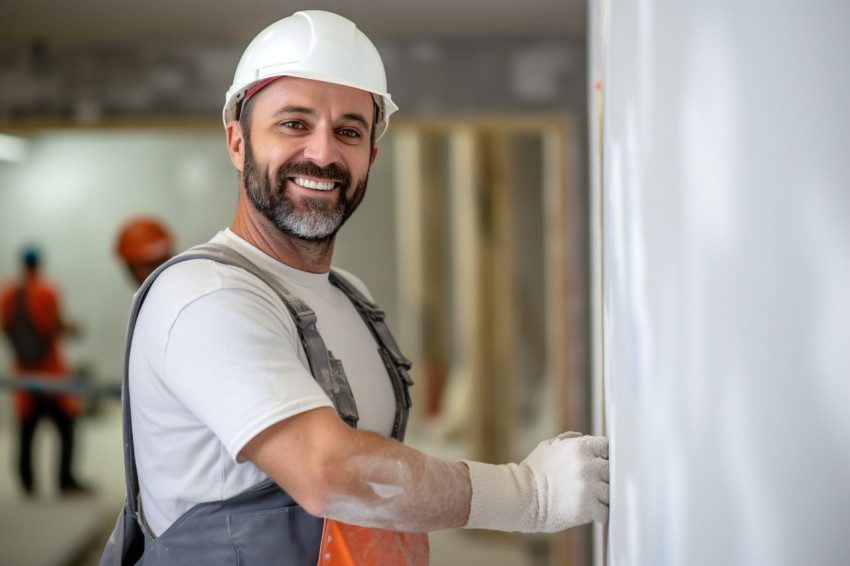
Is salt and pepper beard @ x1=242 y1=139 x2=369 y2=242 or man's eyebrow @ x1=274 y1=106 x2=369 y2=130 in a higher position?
man's eyebrow @ x1=274 y1=106 x2=369 y2=130

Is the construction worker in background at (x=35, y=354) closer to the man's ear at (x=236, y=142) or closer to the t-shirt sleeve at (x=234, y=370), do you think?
the man's ear at (x=236, y=142)

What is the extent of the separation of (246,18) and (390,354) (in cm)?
239

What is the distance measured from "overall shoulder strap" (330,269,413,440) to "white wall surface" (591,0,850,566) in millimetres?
702

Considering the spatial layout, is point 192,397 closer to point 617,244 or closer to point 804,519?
point 617,244

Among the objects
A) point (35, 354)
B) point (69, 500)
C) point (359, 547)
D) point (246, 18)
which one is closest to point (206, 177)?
point (246, 18)

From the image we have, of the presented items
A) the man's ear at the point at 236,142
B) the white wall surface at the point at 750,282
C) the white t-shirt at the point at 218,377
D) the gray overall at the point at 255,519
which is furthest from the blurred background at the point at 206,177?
the white wall surface at the point at 750,282

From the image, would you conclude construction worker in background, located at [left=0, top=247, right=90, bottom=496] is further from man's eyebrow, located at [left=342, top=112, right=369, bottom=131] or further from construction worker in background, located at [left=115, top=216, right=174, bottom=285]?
man's eyebrow, located at [left=342, top=112, right=369, bottom=131]

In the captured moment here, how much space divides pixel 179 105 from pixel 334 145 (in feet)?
8.99

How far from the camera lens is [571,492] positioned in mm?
1024

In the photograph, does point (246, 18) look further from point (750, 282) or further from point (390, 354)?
point (750, 282)

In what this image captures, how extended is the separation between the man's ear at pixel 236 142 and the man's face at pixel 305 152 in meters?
0.10

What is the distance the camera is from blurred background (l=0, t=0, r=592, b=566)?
3.76 meters

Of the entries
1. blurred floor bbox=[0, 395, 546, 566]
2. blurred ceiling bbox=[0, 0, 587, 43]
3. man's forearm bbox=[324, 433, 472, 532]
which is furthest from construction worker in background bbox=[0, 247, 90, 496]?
man's forearm bbox=[324, 433, 472, 532]

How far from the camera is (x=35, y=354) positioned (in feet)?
12.6
